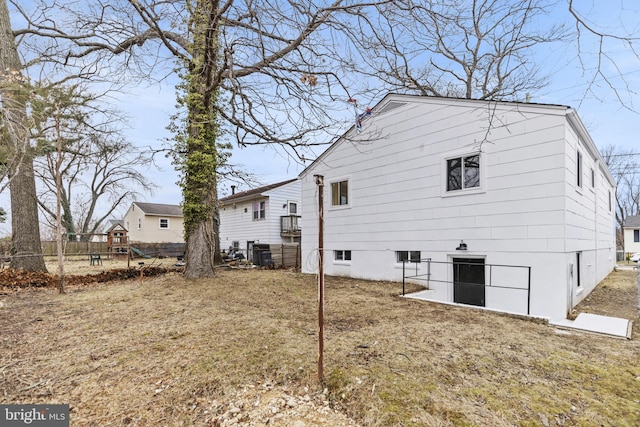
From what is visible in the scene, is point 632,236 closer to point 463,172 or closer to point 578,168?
point 578,168

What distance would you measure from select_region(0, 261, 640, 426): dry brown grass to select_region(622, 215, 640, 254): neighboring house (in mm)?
28137

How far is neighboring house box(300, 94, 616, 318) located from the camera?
20.8 feet

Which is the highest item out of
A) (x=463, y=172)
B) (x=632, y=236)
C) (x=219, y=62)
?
(x=219, y=62)

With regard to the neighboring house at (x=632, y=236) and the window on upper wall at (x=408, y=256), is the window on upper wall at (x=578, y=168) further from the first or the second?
the neighboring house at (x=632, y=236)

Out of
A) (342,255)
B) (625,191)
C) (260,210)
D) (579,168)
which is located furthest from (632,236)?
(260,210)

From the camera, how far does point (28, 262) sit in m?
9.21

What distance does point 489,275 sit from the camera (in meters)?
7.20

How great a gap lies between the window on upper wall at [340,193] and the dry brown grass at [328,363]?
5.40m

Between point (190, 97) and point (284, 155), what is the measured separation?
3319 millimetres

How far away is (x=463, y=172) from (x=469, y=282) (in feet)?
8.66

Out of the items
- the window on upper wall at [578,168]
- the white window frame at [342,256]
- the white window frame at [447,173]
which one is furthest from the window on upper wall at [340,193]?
the window on upper wall at [578,168]

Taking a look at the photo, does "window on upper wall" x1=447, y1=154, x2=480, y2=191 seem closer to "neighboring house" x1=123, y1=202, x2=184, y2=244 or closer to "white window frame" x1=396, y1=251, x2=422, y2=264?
"white window frame" x1=396, y1=251, x2=422, y2=264

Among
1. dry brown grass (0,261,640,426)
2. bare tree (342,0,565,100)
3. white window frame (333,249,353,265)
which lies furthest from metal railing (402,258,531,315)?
bare tree (342,0,565,100)

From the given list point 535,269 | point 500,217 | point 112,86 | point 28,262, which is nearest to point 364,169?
point 500,217
